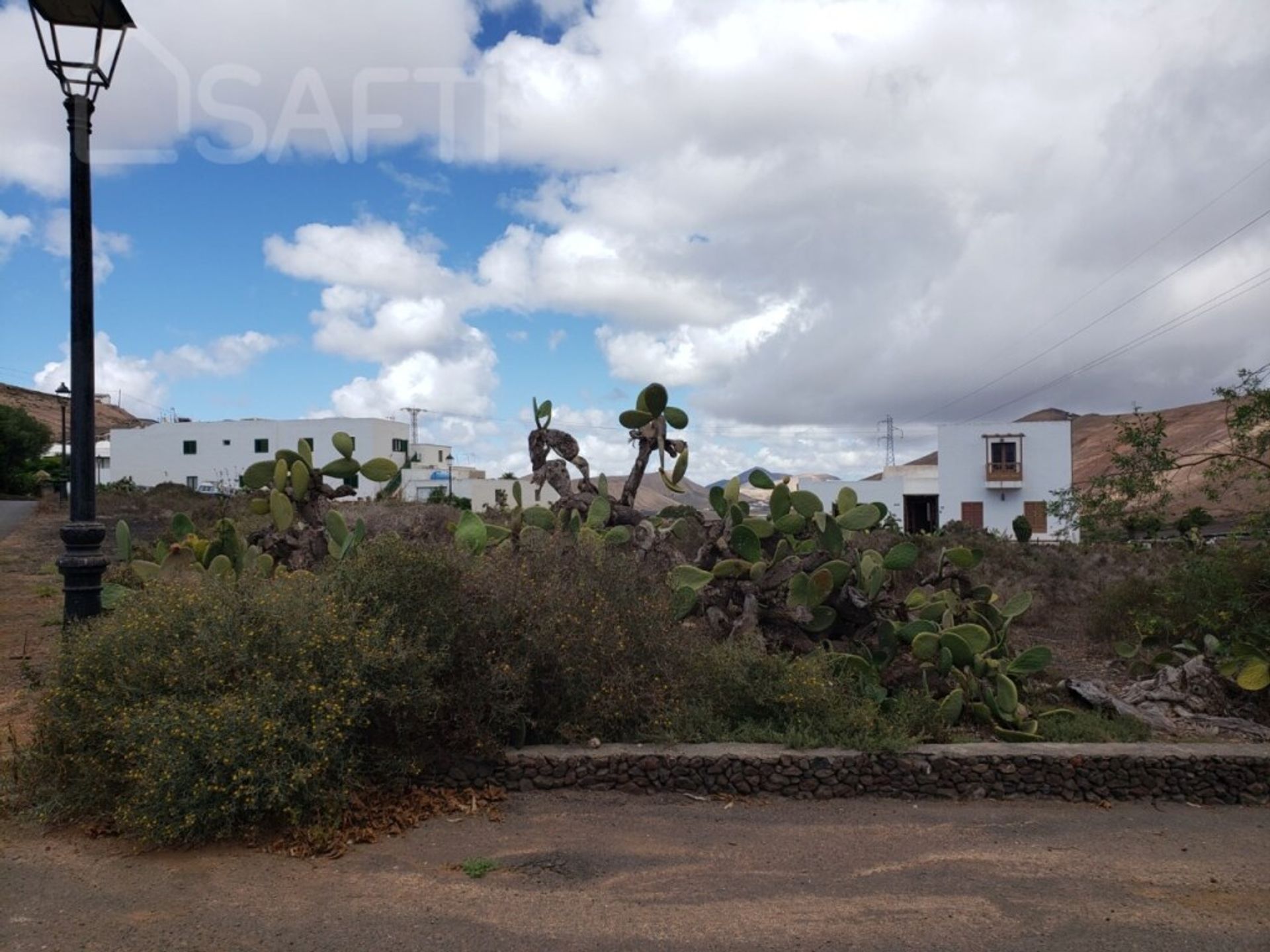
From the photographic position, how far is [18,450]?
56.4 m

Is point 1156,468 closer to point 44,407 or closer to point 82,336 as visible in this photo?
point 82,336

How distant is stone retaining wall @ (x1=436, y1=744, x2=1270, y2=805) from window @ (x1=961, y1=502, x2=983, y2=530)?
144 feet

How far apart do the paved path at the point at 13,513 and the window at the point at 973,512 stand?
41.2 meters

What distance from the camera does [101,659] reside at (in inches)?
216

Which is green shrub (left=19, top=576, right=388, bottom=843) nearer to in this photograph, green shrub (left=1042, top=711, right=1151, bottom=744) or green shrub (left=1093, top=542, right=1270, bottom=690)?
green shrub (left=1042, top=711, right=1151, bottom=744)

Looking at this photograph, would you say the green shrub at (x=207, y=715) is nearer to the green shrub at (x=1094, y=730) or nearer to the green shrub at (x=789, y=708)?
the green shrub at (x=789, y=708)

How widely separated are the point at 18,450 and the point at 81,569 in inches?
2377

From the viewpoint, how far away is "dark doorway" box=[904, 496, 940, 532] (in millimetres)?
54219

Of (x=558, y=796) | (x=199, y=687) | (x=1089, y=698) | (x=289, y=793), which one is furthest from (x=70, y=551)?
(x=1089, y=698)

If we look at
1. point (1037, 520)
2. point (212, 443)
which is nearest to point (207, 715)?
point (1037, 520)

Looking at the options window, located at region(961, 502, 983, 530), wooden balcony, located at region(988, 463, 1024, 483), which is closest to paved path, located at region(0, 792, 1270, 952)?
window, located at region(961, 502, 983, 530)

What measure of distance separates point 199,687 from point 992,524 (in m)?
47.2

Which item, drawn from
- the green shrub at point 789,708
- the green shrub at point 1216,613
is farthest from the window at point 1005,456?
the green shrub at point 789,708

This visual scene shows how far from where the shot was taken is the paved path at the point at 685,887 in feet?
13.3
